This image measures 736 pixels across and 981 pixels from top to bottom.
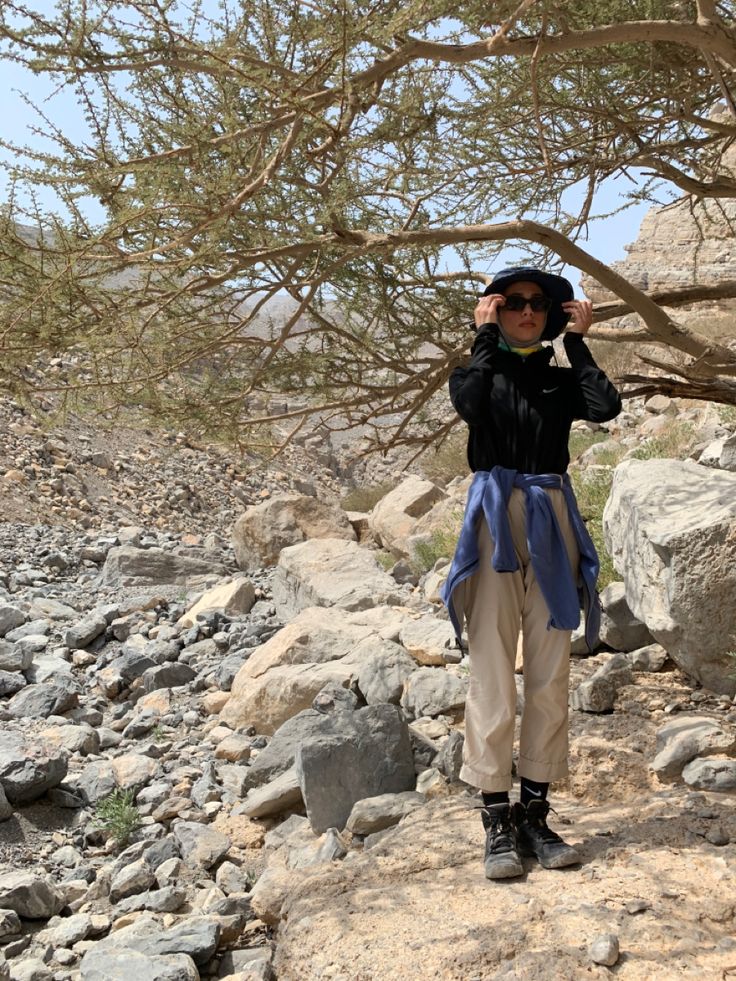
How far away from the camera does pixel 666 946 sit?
7.96ft

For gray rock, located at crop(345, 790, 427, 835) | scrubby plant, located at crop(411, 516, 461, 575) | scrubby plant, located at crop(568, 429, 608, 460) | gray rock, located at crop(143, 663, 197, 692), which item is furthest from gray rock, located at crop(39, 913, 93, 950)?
scrubby plant, located at crop(568, 429, 608, 460)

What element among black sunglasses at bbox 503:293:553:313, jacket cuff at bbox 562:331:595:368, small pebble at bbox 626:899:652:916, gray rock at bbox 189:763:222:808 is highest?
black sunglasses at bbox 503:293:553:313

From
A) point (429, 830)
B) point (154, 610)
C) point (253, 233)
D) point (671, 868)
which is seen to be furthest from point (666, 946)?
point (154, 610)

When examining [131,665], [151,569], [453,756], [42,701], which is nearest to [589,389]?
[453,756]

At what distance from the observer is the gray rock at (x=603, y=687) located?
15.0 ft

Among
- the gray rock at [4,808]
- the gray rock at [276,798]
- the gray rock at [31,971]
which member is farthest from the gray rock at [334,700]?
the gray rock at [31,971]

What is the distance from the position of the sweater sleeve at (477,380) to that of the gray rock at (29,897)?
101 inches

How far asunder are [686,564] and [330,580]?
3.87 m

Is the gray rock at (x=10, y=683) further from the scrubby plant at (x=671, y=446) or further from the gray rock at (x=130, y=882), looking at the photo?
the scrubby plant at (x=671, y=446)

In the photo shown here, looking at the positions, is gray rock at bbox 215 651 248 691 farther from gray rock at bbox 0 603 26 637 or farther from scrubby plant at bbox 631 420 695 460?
scrubby plant at bbox 631 420 695 460

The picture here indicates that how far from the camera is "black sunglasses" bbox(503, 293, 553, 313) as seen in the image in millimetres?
2986

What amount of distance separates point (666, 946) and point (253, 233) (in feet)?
9.93

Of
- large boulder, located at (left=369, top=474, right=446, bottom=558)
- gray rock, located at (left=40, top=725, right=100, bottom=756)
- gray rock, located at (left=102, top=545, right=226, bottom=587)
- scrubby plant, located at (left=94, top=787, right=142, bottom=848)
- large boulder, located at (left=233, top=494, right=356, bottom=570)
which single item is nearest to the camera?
scrubby plant, located at (left=94, top=787, right=142, bottom=848)

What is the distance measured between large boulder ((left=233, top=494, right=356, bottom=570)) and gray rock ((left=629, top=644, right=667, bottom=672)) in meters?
6.26
